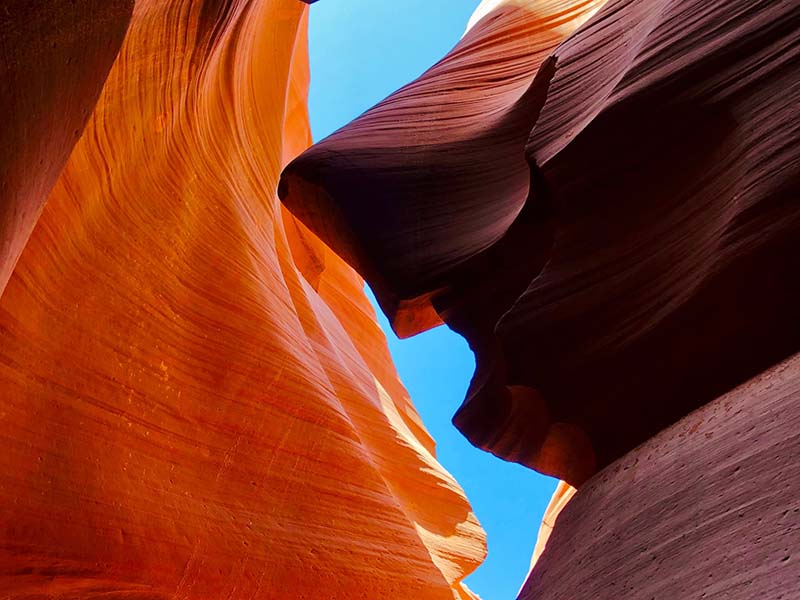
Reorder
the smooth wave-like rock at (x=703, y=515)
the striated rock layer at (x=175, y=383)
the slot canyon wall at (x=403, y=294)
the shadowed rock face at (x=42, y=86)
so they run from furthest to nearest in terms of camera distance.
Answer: the striated rock layer at (x=175, y=383)
the slot canyon wall at (x=403, y=294)
the shadowed rock face at (x=42, y=86)
the smooth wave-like rock at (x=703, y=515)

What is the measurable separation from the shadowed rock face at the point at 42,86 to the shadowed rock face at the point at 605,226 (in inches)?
56.3

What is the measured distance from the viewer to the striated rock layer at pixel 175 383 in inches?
113

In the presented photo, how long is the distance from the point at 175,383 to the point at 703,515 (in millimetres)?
2567

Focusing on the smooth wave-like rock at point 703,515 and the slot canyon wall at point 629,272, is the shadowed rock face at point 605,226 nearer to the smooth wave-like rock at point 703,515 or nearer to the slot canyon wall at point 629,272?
the slot canyon wall at point 629,272

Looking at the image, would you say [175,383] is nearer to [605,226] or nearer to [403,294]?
[403,294]

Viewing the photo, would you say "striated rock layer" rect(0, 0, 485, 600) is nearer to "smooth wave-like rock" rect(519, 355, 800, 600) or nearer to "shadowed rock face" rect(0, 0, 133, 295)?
"shadowed rock face" rect(0, 0, 133, 295)

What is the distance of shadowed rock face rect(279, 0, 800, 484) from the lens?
2016 mm

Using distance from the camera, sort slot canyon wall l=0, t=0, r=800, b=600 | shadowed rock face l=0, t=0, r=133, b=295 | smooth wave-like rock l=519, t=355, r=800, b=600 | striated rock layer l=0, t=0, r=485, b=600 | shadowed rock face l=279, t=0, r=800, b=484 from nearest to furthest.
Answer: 1. smooth wave-like rock l=519, t=355, r=800, b=600
2. shadowed rock face l=0, t=0, r=133, b=295
3. slot canyon wall l=0, t=0, r=800, b=600
4. shadowed rock face l=279, t=0, r=800, b=484
5. striated rock layer l=0, t=0, r=485, b=600

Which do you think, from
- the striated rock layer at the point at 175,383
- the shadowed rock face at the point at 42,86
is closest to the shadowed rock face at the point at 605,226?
the striated rock layer at the point at 175,383

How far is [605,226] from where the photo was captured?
97.3 inches

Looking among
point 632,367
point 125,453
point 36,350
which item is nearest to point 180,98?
point 36,350

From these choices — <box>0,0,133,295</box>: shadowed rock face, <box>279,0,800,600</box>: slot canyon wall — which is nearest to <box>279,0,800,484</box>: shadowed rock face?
<box>279,0,800,600</box>: slot canyon wall

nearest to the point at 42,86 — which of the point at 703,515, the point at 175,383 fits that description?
the point at 703,515

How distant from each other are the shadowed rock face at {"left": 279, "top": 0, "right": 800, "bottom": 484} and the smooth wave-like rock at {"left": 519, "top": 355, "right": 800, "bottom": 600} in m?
0.22
